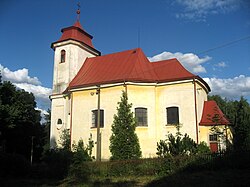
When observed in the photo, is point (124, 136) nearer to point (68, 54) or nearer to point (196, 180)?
point (196, 180)

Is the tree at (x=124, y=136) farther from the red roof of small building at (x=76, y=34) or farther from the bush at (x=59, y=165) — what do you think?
the red roof of small building at (x=76, y=34)

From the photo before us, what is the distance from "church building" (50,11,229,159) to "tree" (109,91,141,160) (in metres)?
0.73

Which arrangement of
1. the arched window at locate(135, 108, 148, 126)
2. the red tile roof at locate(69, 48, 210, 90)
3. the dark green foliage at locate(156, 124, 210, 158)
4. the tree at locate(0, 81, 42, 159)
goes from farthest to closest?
the tree at locate(0, 81, 42, 159), the red tile roof at locate(69, 48, 210, 90), the arched window at locate(135, 108, 148, 126), the dark green foliage at locate(156, 124, 210, 158)

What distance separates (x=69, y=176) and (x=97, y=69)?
555 inches

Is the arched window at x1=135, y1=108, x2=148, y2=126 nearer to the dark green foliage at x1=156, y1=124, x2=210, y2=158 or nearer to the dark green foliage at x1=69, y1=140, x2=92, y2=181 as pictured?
the dark green foliage at x1=156, y1=124, x2=210, y2=158

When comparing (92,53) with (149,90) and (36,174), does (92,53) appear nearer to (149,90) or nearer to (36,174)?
(149,90)

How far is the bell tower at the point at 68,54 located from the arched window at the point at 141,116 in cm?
891

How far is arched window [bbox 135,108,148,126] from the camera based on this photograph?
81.1ft

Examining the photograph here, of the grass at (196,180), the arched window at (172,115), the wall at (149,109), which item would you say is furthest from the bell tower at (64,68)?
the grass at (196,180)

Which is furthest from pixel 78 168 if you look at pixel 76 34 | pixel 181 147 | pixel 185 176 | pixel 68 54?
pixel 76 34

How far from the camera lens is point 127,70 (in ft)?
87.5

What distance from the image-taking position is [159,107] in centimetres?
2550

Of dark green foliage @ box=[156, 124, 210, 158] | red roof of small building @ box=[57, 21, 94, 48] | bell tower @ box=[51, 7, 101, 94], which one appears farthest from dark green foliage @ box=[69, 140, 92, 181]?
red roof of small building @ box=[57, 21, 94, 48]

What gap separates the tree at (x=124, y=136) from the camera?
2312 cm
